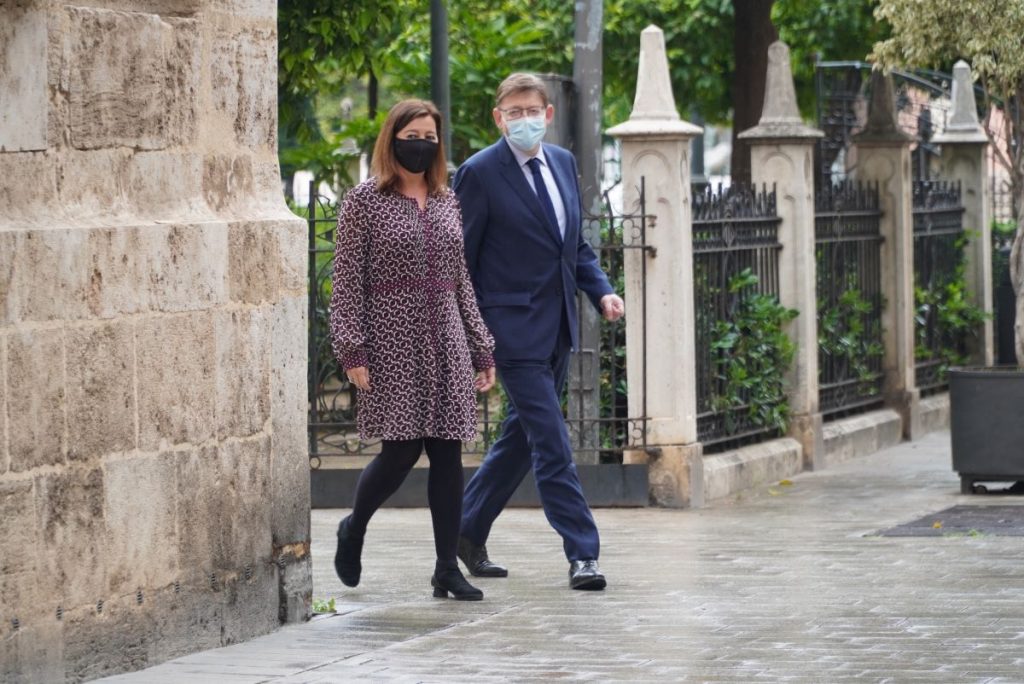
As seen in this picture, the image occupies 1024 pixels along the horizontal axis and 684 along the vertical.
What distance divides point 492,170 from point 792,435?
5255mm

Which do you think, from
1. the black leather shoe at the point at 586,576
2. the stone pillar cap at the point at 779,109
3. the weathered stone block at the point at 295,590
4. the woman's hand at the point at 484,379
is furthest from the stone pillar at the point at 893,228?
the weathered stone block at the point at 295,590

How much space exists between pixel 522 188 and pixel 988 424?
4.28 metres

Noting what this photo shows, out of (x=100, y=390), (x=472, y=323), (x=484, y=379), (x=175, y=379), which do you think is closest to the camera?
(x=100, y=390)

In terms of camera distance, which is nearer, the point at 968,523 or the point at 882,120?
the point at 968,523

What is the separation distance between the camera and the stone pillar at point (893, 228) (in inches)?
579

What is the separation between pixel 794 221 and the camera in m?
13.0

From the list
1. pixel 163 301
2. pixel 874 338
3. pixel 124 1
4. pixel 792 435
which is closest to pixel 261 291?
pixel 163 301

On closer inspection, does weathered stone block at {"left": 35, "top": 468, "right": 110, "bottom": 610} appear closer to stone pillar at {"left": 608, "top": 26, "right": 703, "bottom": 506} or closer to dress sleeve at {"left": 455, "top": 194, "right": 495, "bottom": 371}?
dress sleeve at {"left": 455, "top": 194, "right": 495, "bottom": 371}

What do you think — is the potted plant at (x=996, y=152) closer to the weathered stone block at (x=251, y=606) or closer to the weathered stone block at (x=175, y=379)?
the weathered stone block at (x=251, y=606)

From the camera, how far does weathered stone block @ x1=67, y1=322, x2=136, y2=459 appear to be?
6043mm

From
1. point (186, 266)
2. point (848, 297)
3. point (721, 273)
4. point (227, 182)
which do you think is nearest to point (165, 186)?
point (186, 266)

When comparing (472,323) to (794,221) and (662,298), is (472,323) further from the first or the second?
(794,221)

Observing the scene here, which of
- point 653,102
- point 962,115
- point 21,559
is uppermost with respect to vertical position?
point 962,115

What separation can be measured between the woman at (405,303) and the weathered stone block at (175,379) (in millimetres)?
816
